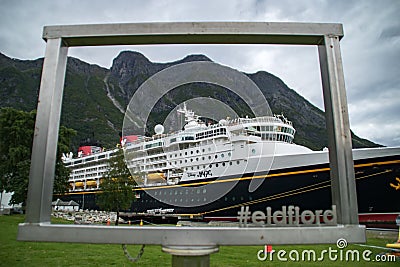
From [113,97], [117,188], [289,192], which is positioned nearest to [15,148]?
[117,188]

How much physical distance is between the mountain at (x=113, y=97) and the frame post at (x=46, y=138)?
57.2m

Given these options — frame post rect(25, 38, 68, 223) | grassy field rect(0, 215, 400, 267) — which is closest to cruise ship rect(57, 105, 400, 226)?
grassy field rect(0, 215, 400, 267)

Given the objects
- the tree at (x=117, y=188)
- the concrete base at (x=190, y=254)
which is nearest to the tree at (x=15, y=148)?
the tree at (x=117, y=188)

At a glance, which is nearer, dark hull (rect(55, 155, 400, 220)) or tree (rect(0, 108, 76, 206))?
dark hull (rect(55, 155, 400, 220))

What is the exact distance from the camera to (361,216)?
11102 millimetres

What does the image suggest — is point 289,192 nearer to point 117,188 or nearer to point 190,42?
point 117,188

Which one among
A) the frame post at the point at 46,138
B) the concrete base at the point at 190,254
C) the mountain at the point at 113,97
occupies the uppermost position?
the mountain at the point at 113,97

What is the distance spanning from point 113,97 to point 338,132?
117m

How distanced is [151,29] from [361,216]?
39.4 feet

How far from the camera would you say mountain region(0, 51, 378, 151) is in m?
72.9

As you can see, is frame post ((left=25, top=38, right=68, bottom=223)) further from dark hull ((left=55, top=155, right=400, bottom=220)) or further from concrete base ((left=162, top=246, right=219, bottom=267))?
dark hull ((left=55, top=155, right=400, bottom=220))

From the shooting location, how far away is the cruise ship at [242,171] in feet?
36.4

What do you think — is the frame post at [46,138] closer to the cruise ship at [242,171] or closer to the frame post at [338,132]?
the frame post at [338,132]

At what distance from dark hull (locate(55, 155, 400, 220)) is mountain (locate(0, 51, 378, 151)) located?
42.9 m
